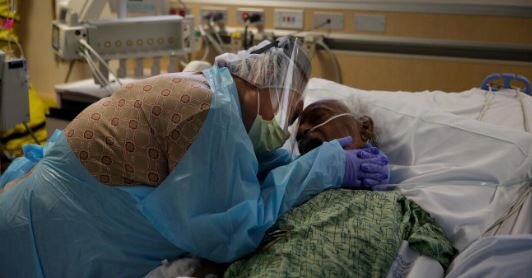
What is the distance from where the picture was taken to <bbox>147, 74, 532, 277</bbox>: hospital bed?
3.75 ft

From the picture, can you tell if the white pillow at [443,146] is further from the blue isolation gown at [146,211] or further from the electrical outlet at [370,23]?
the electrical outlet at [370,23]

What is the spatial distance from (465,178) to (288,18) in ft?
6.35

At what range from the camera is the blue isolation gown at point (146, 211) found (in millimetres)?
1149

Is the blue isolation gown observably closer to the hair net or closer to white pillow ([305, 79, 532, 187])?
the hair net

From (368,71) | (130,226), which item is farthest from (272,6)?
(130,226)

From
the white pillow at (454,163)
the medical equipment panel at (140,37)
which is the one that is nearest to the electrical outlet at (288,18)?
the medical equipment panel at (140,37)

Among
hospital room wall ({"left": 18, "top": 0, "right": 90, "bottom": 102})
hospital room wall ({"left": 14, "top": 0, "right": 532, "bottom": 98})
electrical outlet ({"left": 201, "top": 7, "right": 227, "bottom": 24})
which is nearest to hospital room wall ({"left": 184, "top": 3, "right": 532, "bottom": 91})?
hospital room wall ({"left": 14, "top": 0, "right": 532, "bottom": 98})

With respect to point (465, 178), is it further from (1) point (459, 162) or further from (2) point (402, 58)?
(2) point (402, 58)

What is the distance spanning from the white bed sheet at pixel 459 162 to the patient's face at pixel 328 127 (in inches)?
3.6

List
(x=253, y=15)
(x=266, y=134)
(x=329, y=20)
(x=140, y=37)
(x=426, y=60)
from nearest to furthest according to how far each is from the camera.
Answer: (x=266, y=134) < (x=140, y=37) < (x=426, y=60) < (x=329, y=20) < (x=253, y=15)

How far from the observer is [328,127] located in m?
1.59

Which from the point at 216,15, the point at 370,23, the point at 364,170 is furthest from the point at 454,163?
the point at 216,15

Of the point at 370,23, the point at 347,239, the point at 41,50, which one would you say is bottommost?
the point at 347,239

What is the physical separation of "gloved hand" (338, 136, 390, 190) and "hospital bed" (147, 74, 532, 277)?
0.21 ft
